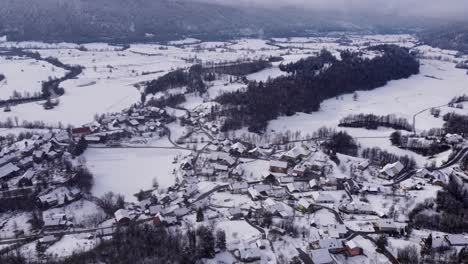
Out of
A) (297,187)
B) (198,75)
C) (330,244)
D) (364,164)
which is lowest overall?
(330,244)

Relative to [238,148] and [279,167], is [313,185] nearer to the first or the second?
[279,167]

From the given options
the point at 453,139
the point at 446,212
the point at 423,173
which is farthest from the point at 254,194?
the point at 453,139

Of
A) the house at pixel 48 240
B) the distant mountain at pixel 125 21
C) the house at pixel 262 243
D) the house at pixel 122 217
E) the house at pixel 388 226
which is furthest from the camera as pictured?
the distant mountain at pixel 125 21

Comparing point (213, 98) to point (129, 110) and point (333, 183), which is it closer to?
point (129, 110)

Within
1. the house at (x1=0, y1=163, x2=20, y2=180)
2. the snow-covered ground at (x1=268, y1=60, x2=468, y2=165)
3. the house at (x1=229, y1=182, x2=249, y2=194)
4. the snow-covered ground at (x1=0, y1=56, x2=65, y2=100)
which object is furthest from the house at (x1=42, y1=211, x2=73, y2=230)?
the snow-covered ground at (x1=0, y1=56, x2=65, y2=100)

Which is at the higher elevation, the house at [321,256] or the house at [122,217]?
the house at [122,217]

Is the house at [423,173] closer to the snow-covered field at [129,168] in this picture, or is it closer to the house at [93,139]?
the snow-covered field at [129,168]

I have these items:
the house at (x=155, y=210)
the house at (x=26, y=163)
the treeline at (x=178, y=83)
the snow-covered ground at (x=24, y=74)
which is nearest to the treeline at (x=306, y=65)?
the treeline at (x=178, y=83)

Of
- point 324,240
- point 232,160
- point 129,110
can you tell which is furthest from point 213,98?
point 324,240
